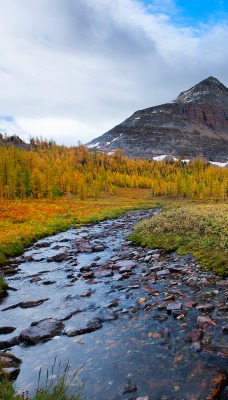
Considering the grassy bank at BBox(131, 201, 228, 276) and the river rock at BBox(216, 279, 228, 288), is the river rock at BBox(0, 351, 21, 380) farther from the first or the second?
the grassy bank at BBox(131, 201, 228, 276)

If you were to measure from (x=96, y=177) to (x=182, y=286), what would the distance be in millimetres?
153895

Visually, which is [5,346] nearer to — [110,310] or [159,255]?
[110,310]

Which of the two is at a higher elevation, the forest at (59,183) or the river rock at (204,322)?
the forest at (59,183)

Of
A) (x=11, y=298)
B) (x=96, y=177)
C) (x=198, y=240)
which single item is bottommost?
(x=11, y=298)

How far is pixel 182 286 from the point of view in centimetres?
1240

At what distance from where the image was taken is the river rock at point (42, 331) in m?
8.84

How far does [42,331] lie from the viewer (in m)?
9.23

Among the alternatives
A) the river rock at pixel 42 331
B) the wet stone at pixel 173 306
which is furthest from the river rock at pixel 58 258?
the wet stone at pixel 173 306

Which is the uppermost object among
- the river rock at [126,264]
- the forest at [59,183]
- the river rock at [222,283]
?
the forest at [59,183]

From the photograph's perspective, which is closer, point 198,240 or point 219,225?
point 198,240

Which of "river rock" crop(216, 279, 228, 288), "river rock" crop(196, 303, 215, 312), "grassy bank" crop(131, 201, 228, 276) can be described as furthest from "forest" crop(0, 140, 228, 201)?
"river rock" crop(196, 303, 215, 312)

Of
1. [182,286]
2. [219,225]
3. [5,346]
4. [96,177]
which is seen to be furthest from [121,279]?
[96,177]

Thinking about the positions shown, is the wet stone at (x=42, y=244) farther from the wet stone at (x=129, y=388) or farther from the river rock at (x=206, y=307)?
the wet stone at (x=129, y=388)

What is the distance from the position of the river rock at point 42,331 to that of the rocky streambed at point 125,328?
32 millimetres
